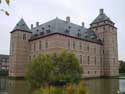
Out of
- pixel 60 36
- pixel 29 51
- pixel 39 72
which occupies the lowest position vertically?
pixel 39 72

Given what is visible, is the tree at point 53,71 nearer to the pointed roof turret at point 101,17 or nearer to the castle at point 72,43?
the castle at point 72,43

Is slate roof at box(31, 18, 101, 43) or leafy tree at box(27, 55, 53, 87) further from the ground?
slate roof at box(31, 18, 101, 43)

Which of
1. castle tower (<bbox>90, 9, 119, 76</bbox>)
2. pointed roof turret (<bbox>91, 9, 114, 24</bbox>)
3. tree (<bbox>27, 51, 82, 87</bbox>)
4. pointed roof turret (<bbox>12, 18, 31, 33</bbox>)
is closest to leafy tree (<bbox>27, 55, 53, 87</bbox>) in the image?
tree (<bbox>27, 51, 82, 87</bbox>)

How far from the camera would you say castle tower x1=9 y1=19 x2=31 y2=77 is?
38.9 m

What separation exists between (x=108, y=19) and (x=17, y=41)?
70.7 ft

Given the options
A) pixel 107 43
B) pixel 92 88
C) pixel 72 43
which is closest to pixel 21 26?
pixel 72 43

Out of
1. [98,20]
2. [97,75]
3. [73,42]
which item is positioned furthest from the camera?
[98,20]

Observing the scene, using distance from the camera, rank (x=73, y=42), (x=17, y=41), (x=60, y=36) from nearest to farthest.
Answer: (x=60, y=36) < (x=73, y=42) < (x=17, y=41)

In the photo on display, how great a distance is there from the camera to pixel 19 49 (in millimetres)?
39562

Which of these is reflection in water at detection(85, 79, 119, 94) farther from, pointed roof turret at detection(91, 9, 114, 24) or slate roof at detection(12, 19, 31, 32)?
pointed roof turret at detection(91, 9, 114, 24)

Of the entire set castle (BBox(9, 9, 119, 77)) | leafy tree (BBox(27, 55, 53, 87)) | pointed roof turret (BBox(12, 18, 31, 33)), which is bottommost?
leafy tree (BBox(27, 55, 53, 87))

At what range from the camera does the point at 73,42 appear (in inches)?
1442

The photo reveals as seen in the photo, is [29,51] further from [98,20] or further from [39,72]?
[39,72]

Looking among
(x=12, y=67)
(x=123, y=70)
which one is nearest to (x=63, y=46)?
(x=12, y=67)
